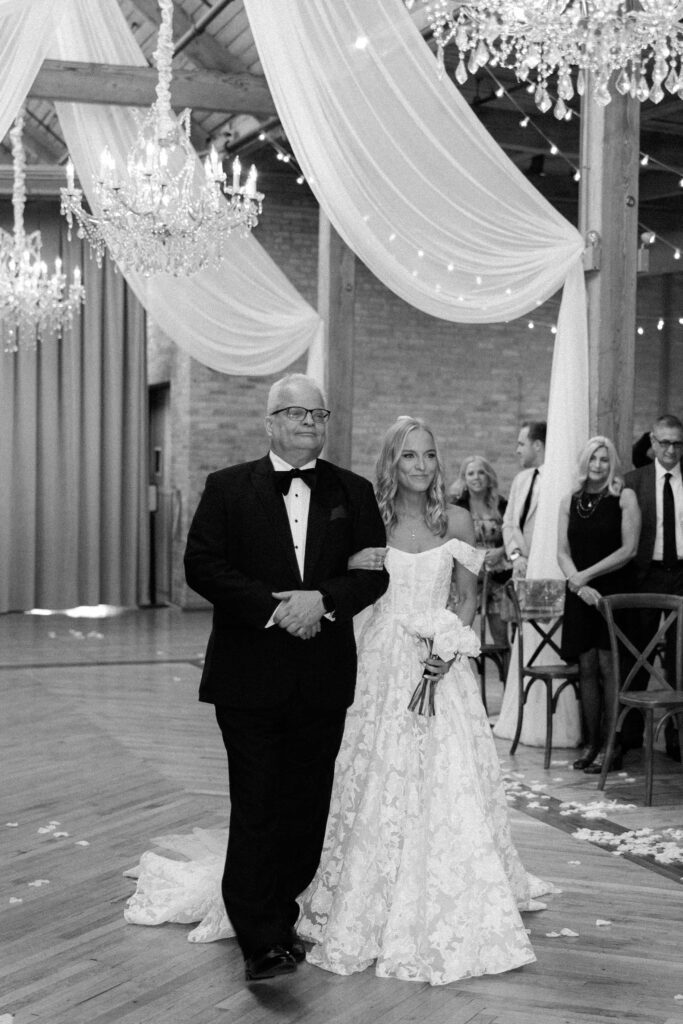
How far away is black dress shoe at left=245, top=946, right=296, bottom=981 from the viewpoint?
3086 millimetres

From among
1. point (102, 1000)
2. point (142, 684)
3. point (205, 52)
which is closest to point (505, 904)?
point (102, 1000)

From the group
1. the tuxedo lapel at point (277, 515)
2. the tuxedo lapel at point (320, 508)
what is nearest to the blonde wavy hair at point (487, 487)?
the tuxedo lapel at point (320, 508)

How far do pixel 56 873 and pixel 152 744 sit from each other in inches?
73.9

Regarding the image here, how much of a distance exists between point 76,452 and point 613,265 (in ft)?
21.2

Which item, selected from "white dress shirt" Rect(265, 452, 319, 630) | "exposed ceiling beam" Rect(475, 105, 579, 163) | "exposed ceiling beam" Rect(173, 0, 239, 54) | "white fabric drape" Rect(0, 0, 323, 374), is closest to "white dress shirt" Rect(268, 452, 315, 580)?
"white dress shirt" Rect(265, 452, 319, 630)

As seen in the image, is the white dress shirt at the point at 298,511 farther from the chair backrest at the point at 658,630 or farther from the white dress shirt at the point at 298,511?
the chair backrest at the point at 658,630

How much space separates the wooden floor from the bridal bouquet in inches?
26.7

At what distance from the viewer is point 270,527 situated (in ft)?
10.4

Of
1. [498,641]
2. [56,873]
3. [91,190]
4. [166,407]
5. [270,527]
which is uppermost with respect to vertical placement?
[91,190]

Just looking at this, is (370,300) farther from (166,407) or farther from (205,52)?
(205,52)

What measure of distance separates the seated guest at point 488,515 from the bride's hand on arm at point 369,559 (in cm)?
354

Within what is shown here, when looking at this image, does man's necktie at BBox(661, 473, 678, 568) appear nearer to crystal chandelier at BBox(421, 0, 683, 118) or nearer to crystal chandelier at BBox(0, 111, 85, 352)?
crystal chandelier at BBox(421, 0, 683, 118)

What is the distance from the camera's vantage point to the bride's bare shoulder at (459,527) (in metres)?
3.53

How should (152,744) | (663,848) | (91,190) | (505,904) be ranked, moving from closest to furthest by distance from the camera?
(505,904)
(663,848)
(152,744)
(91,190)
